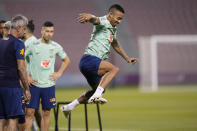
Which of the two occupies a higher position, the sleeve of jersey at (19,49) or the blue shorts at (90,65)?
the sleeve of jersey at (19,49)

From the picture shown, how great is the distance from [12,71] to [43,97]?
258 cm

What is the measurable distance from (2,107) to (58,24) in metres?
31.2

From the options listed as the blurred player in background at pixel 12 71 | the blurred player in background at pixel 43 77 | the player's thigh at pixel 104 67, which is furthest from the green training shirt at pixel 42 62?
the blurred player in background at pixel 12 71

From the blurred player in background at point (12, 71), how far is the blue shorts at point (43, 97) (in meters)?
2.29

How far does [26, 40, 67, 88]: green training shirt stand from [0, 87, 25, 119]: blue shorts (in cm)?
245

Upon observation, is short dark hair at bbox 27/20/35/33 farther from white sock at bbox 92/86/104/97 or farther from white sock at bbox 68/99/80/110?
white sock at bbox 92/86/104/97

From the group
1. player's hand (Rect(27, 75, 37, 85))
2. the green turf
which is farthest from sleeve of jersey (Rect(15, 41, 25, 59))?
the green turf

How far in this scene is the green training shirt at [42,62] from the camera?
10.8 meters

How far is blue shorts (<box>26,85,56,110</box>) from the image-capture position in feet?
35.2

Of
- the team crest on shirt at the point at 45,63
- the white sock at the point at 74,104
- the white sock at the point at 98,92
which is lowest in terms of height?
the white sock at the point at 74,104

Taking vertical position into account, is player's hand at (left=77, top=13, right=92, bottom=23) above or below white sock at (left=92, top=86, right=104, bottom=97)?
above

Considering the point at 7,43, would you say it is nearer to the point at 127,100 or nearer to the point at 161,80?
the point at 127,100

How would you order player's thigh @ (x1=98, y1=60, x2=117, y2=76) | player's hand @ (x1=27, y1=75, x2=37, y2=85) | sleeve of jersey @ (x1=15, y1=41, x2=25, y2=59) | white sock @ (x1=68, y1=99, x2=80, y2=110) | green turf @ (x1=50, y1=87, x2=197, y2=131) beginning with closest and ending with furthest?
sleeve of jersey @ (x1=15, y1=41, x2=25, y2=59)
player's thigh @ (x1=98, y1=60, x2=117, y2=76)
white sock @ (x1=68, y1=99, x2=80, y2=110)
player's hand @ (x1=27, y1=75, x2=37, y2=85)
green turf @ (x1=50, y1=87, x2=197, y2=131)

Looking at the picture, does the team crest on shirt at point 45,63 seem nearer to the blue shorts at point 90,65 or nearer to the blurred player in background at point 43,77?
the blurred player in background at point 43,77
